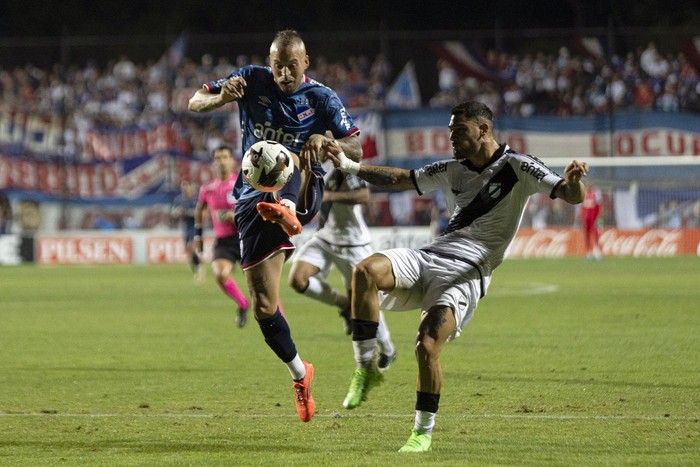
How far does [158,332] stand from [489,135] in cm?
871

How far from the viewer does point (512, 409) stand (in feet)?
26.9

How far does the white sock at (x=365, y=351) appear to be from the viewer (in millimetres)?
7250

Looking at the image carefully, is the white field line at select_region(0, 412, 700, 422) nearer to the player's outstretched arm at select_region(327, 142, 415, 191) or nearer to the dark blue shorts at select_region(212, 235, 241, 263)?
the player's outstretched arm at select_region(327, 142, 415, 191)

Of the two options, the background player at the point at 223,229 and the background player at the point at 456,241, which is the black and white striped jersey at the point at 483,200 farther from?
the background player at the point at 223,229

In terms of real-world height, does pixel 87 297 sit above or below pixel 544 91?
below

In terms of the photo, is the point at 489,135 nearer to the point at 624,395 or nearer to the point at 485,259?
the point at 485,259

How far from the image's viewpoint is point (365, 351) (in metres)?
7.34

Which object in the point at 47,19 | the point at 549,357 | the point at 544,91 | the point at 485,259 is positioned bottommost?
the point at 549,357

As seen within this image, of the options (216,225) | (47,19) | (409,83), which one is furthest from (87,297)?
(47,19)

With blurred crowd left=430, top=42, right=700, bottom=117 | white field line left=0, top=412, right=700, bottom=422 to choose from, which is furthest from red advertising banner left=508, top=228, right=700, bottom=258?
white field line left=0, top=412, right=700, bottom=422

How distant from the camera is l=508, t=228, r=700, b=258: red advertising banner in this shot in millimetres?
33906

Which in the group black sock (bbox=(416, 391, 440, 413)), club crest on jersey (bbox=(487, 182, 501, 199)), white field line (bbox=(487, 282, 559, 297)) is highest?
club crest on jersey (bbox=(487, 182, 501, 199))

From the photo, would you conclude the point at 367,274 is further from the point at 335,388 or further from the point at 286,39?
the point at 335,388

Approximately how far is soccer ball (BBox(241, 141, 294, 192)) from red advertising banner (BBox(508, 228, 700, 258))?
87.2 feet
